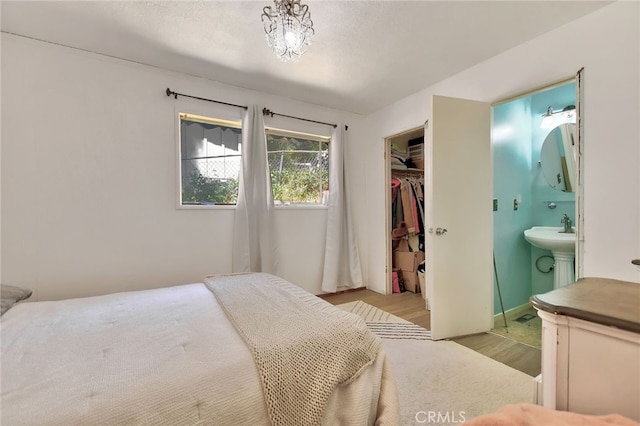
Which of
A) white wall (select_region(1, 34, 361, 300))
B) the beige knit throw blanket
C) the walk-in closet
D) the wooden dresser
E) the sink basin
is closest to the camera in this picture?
the wooden dresser

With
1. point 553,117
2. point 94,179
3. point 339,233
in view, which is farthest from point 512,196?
point 94,179

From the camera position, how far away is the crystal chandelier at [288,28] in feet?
4.68

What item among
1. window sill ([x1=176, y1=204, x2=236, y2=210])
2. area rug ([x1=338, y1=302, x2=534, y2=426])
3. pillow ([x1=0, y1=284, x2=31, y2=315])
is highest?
window sill ([x1=176, y1=204, x2=236, y2=210])

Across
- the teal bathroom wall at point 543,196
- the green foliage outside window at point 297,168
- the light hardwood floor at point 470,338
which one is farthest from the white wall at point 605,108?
the green foliage outside window at point 297,168

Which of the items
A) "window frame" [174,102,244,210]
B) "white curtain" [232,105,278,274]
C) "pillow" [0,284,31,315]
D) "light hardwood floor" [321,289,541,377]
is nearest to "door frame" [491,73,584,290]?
"light hardwood floor" [321,289,541,377]

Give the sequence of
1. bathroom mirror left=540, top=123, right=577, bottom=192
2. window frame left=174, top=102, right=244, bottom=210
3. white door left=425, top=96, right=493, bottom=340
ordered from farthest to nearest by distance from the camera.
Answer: bathroom mirror left=540, top=123, right=577, bottom=192 < window frame left=174, top=102, right=244, bottom=210 < white door left=425, top=96, right=493, bottom=340

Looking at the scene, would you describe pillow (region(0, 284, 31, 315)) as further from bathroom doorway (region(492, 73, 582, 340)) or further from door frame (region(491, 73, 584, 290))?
bathroom doorway (region(492, 73, 582, 340))

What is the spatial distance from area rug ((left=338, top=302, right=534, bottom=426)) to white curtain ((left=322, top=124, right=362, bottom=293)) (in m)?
1.25

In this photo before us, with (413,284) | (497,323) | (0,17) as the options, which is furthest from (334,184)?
(0,17)

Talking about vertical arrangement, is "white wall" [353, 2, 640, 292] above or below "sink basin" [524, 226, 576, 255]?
above

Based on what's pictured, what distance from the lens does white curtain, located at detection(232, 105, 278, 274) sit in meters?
2.73

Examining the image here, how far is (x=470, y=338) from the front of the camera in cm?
227

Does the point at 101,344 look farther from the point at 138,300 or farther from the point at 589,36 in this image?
the point at 589,36

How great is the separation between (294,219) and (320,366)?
7.38ft
